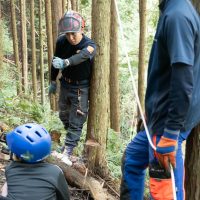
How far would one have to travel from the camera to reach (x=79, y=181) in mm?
5438

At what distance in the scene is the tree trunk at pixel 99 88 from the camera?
17.5 feet

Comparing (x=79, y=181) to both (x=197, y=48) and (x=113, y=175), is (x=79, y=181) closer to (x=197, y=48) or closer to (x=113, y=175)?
(x=113, y=175)

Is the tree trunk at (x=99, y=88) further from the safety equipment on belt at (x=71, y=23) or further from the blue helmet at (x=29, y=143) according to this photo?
the blue helmet at (x=29, y=143)

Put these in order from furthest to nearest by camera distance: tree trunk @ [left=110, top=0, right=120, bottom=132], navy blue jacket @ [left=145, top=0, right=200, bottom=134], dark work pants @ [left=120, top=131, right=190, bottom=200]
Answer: tree trunk @ [left=110, top=0, right=120, bottom=132] < dark work pants @ [left=120, top=131, right=190, bottom=200] < navy blue jacket @ [left=145, top=0, right=200, bottom=134]

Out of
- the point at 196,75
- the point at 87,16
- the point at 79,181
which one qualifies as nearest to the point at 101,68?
the point at 79,181

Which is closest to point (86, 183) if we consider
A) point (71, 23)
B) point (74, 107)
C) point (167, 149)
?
point (74, 107)

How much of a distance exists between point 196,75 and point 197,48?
0.25m

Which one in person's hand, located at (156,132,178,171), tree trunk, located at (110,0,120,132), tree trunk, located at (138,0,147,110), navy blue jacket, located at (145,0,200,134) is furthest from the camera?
tree trunk, located at (110,0,120,132)

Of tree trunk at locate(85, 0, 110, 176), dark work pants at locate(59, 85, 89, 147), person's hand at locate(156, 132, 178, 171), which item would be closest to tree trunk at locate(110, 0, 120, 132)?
dark work pants at locate(59, 85, 89, 147)

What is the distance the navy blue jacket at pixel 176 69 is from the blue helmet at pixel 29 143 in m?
0.97

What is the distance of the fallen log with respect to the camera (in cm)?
531

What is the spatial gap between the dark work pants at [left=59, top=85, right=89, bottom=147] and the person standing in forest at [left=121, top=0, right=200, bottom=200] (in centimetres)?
214

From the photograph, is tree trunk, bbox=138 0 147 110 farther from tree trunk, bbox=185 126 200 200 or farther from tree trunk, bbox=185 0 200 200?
tree trunk, bbox=185 126 200 200

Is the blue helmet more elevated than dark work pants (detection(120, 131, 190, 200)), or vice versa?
the blue helmet
